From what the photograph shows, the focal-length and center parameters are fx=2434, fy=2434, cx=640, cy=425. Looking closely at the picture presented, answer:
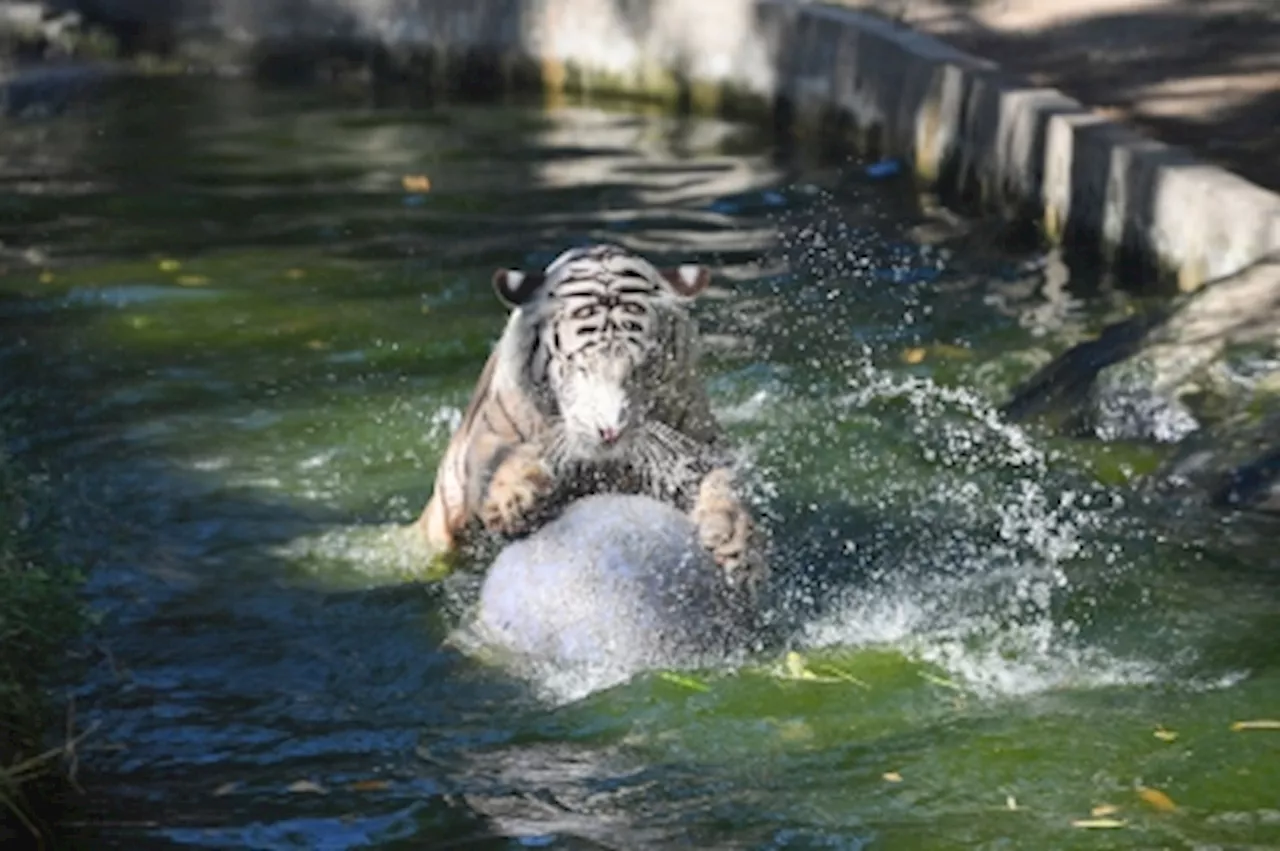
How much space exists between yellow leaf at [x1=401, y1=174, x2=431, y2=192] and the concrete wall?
7.68ft

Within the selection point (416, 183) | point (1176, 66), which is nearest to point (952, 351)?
point (416, 183)

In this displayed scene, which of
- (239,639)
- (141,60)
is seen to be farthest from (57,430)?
(141,60)

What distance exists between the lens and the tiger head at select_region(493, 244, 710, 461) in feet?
19.4

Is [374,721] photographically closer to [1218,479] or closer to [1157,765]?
[1157,765]

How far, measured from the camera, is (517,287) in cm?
629

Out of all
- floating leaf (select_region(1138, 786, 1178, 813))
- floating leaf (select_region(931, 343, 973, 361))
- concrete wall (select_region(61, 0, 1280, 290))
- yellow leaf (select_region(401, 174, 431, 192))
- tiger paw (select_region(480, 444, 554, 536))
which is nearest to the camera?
floating leaf (select_region(1138, 786, 1178, 813))

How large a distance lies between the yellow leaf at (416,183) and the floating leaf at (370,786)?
7.32 m

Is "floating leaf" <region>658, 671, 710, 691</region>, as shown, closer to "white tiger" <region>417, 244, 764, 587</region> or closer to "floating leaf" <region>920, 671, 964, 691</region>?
"white tiger" <region>417, 244, 764, 587</region>

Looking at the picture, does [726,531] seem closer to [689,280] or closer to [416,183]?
[689,280]

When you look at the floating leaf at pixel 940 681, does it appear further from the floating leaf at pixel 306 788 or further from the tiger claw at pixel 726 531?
the floating leaf at pixel 306 788

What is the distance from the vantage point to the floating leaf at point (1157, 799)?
5.13 meters

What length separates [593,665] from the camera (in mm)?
5973

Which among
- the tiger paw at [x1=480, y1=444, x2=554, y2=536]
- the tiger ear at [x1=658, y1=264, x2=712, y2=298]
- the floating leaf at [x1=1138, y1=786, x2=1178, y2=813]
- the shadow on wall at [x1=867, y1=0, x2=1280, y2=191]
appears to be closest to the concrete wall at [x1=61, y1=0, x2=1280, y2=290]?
the shadow on wall at [x1=867, y1=0, x2=1280, y2=191]

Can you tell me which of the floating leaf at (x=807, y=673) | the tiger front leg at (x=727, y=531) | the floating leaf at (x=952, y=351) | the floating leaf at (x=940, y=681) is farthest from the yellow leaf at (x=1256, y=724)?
the floating leaf at (x=952, y=351)
